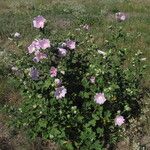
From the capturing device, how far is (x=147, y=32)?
12.3 m

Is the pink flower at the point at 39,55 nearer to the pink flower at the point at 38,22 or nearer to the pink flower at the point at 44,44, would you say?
the pink flower at the point at 44,44

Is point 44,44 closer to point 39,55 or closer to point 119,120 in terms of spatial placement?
point 39,55

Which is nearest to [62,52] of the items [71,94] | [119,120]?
[71,94]

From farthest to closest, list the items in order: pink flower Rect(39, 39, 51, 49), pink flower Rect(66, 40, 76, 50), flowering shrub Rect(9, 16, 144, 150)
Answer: pink flower Rect(66, 40, 76, 50), flowering shrub Rect(9, 16, 144, 150), pink flower Rect(39, 39, 51, 49)

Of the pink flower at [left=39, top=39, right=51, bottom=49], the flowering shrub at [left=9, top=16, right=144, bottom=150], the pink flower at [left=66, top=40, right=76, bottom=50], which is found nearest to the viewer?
the pink flower at [left=39, top=39, right=51, bottom=49]

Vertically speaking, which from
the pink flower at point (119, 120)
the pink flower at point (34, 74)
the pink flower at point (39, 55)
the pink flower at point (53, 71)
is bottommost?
the pink flower at point (119, 120)

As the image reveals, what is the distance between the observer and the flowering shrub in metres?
6.25

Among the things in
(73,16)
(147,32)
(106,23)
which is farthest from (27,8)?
(147,32)

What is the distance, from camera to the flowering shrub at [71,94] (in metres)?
6.25

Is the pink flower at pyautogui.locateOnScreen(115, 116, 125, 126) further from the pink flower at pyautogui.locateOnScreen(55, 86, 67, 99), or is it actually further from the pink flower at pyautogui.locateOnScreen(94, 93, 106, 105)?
the pink flower at pyautogui.locateOnScreen(55, 86, 67, 99)

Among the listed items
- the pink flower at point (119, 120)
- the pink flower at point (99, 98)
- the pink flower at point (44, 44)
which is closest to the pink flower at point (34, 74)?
the pink flower at point (44, 44)

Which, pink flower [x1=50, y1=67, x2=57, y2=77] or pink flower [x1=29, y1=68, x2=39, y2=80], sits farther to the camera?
pink flower [x1=29, y1=68, x2=39, y2=80]

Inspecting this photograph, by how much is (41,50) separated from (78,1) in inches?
453

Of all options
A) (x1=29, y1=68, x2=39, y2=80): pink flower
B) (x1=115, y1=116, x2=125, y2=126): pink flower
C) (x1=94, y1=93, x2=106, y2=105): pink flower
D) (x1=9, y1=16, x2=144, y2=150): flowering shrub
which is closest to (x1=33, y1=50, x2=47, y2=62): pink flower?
(x1=9, y1=16, x2=144, y2=150): flowering shrub
